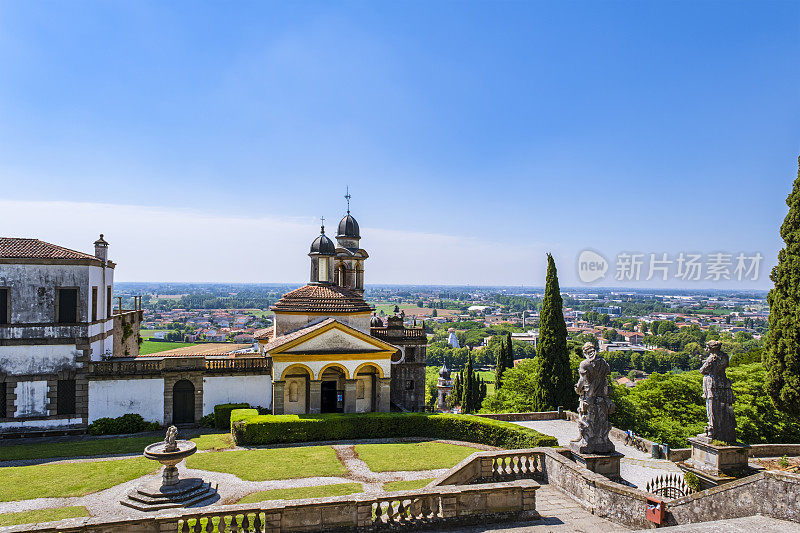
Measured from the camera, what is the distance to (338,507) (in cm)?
1188

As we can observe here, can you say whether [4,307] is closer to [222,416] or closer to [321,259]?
[222,416]

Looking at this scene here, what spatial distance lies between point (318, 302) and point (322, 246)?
4755 millimetres

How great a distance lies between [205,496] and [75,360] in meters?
16.1

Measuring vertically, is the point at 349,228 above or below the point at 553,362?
above

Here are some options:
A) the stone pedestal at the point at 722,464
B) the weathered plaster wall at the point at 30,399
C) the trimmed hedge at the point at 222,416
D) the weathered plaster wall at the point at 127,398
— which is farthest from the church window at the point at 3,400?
the stone pedestal at the point at 722,464

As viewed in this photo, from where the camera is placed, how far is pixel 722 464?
14.7 meters

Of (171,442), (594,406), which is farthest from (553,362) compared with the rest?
(171,442)

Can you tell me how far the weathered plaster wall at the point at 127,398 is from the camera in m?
27.8

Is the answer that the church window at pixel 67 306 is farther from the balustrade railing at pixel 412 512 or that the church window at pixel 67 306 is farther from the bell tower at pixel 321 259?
the balustrade railing at pixel 412 512

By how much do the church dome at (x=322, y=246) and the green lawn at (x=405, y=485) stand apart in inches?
800

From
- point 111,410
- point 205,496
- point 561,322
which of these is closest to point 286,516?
point 205,496

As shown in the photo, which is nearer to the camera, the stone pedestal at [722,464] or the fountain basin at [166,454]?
the stone pedestal at [722,464]

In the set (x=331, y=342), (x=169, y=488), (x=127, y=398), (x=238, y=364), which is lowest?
(x=169, y=488)

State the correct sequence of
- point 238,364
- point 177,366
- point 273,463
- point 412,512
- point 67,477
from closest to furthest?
1. point 412,512
2. point 67,477
3. point 273,463
4. point 177,366
5. point 238,364
